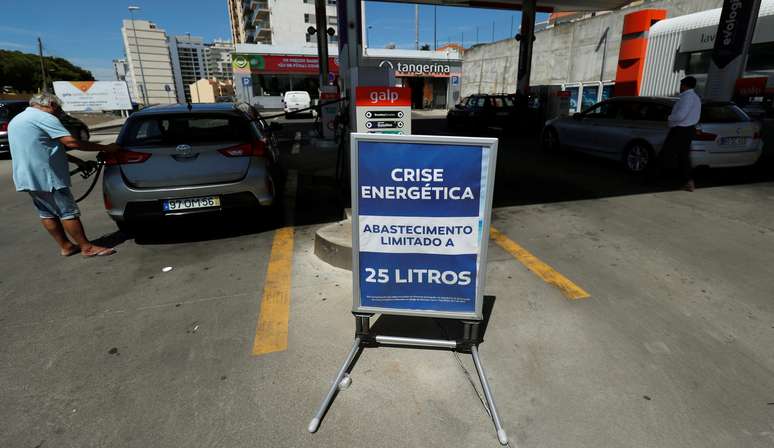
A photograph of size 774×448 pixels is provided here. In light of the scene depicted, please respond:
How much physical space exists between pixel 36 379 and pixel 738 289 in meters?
5.36

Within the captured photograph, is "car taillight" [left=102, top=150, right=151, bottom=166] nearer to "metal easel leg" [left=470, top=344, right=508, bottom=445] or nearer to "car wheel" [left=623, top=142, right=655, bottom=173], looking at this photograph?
"metal easel leg" [left=470, top=344, right=508, bottom=445]

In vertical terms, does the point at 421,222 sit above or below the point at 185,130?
below

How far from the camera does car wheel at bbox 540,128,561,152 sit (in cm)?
1066

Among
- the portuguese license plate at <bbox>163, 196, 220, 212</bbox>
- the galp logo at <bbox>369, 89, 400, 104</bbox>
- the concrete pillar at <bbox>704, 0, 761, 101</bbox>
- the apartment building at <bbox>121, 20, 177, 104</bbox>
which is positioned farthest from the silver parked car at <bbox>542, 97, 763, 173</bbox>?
the apartment building at <bbox>121, 20, 177, 104</bbox>

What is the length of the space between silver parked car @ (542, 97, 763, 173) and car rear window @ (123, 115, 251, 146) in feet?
23.6

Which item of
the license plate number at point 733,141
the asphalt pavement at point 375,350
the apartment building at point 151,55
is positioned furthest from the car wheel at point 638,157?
the apartment building at point 151,55

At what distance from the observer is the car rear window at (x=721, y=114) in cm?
716

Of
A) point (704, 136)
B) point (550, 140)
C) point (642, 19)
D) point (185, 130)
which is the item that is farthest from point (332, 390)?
point (642, 19)

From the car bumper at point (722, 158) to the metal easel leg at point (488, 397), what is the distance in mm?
6807

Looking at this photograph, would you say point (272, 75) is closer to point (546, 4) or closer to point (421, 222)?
point (546, 4)

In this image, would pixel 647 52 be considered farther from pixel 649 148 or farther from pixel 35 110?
pixel 35 110

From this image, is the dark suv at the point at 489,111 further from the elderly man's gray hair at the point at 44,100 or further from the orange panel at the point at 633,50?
the elderly man's gray hair at the point at 44,100

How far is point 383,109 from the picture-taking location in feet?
15.1

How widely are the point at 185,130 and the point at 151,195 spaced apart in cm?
90
